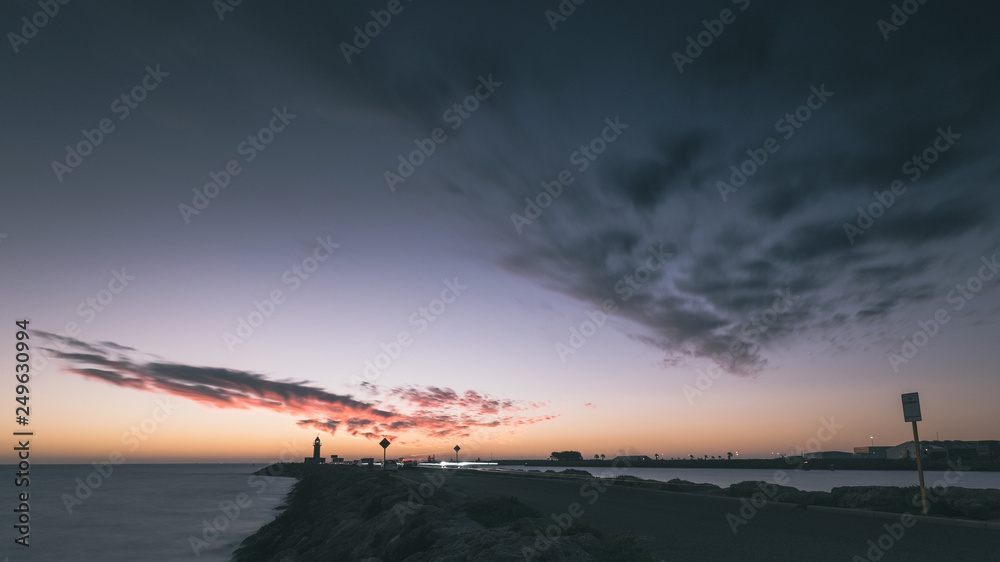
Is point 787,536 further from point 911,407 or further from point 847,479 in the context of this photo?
point 847,479

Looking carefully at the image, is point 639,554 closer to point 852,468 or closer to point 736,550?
point 736,550

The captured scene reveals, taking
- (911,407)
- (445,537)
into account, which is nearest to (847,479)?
(911,407)

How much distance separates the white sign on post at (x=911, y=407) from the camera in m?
18.1

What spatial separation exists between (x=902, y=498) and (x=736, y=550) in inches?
395

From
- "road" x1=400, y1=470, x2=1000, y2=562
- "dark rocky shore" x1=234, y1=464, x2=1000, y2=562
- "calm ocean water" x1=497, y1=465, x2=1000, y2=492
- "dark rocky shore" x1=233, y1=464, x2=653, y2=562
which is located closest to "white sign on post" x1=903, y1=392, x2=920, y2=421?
"dark rocky shore" x1=234, y1=464, x2=1000, y2=562

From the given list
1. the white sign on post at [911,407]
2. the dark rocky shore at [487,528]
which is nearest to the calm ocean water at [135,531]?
the dark rocky shore at [487,528]

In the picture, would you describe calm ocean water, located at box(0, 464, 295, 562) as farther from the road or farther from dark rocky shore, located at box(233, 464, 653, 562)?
the road

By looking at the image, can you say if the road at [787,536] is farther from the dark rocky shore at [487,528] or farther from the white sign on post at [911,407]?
the white sign on post at [911,407]

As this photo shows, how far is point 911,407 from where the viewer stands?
725 inches

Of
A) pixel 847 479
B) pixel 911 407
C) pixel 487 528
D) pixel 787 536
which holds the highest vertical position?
pixel 911 407

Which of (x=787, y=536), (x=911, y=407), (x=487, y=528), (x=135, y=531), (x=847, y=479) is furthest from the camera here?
(x=847, y=479)

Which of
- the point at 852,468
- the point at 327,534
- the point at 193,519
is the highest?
the point at 327,534

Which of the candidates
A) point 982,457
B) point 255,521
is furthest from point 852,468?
point 255,521

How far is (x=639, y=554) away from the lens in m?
9.01
